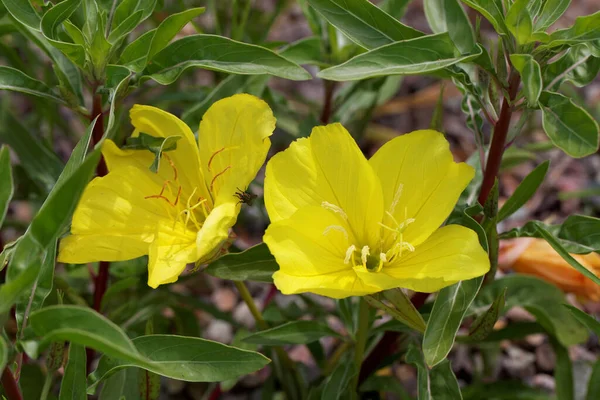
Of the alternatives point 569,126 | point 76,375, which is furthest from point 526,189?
point 76,375

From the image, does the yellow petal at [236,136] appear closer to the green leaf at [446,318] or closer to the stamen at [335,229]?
the stamen at [335,229]

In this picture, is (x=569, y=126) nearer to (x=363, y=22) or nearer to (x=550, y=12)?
(x=550, y=12)

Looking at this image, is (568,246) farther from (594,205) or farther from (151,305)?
(594,205)

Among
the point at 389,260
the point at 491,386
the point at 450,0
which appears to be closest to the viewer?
the point at 389,260

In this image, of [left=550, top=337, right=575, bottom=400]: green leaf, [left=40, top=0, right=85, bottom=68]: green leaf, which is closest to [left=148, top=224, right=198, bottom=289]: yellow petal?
Result: [left=40, top=0, right=85, bottom=68]: green leaf

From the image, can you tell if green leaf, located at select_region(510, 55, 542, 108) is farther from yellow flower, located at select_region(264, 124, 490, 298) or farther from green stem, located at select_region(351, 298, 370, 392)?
green stem, located at select_region(351, 298, 370, 392)

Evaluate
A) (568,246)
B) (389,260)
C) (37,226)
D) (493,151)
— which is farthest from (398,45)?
(37,226)
